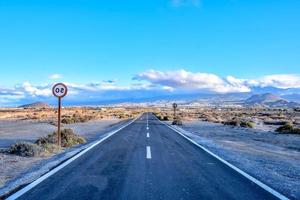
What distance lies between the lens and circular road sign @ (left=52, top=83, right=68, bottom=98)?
17.9 metres

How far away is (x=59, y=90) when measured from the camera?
18.0 m

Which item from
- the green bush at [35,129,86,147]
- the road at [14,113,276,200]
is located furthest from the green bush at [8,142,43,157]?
the road at [14,113,276,200]

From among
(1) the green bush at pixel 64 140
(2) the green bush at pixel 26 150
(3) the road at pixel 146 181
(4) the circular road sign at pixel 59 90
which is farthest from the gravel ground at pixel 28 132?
(3) the road at pixel 146 181

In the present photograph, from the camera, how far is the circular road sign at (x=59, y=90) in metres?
17.9

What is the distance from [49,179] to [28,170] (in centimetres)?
205

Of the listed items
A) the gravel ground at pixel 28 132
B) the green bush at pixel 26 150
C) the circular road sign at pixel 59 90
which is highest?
the circular road sign at pixel 59 90

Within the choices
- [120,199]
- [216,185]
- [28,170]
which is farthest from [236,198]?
[28,170]

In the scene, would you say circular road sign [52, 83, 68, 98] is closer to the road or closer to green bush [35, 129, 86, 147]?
green bush [35, 129, 86, 147]

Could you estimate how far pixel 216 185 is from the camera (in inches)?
351

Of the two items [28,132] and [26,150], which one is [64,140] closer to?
[26,150]

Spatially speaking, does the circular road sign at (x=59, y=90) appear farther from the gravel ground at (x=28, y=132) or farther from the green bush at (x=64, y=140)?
the gravel ground at (x=28, y=132)

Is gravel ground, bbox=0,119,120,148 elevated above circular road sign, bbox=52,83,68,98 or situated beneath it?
situated beneath

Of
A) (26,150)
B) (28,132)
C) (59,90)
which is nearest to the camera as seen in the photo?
(26,150)

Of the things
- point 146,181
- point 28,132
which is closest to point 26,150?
point 146,181
